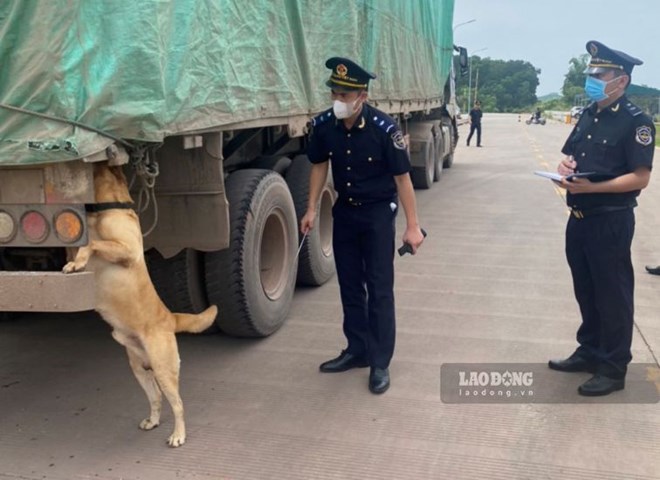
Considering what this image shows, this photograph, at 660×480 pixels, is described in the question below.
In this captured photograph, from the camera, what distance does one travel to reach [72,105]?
2.79 metres

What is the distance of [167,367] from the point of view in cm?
320

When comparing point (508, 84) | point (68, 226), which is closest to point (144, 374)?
point (68, 226)

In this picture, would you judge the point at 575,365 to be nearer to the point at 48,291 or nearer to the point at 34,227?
the point at 48,291

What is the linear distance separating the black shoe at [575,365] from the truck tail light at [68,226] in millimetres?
3003

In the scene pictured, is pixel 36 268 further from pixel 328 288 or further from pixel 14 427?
pixel 328 288

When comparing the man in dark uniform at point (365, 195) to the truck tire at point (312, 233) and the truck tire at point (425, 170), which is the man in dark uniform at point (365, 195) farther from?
the truck tire at point (425, 170)

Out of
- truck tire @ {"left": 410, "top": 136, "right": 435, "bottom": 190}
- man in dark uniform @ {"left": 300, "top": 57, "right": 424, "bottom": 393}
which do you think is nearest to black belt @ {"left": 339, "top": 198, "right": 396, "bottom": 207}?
man in dark uniform @ {"left": 300, "top": 57, "right": 424, "bottom": 393}

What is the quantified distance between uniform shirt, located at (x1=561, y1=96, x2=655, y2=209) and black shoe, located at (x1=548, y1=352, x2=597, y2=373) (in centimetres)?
102

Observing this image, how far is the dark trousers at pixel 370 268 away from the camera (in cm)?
393

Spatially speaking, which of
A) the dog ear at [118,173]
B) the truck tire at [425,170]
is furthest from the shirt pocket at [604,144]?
the truck tire at [425,170]

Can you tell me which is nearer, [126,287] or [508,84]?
[126,287]

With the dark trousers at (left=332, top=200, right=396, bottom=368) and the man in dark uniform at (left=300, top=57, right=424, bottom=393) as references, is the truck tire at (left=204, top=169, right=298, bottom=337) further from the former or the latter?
the dark trousers at (left=332, top=200, right=396, bottom=368)

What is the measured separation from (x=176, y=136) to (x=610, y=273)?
8.45ft

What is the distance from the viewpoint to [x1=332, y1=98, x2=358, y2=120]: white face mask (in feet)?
→ 12.2
